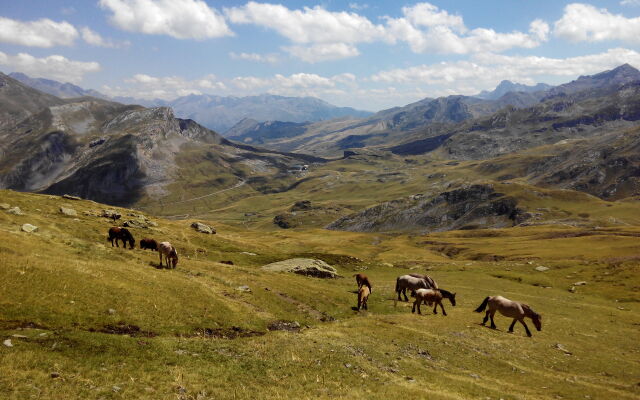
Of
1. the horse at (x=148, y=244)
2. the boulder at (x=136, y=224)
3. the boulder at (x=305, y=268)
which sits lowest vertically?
the boulder at (x=305, y=268)

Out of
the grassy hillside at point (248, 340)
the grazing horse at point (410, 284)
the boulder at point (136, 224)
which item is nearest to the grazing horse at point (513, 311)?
the grassy hillside at point (248, 340)

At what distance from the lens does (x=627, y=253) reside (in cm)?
9531

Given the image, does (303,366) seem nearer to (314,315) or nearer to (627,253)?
(314,315)

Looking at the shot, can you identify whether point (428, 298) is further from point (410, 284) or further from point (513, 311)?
point (513, 311)

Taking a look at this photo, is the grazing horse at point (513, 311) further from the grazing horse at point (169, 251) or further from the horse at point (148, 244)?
the horse at point (148, 244)

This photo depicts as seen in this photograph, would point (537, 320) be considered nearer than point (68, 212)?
Yes

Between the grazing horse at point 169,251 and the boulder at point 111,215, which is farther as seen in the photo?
the boulder at point 111,215

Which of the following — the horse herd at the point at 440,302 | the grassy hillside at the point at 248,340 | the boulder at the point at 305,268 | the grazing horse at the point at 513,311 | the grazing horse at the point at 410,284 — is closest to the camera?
the grassy hillside at the point at 248,340

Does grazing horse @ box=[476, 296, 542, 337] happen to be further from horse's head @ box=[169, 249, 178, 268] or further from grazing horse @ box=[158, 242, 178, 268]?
grazing horse @ box=[158, 242, 178, 268]

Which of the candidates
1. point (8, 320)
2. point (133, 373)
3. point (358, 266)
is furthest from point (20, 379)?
point (358, 266)

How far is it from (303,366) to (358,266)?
58653 mm

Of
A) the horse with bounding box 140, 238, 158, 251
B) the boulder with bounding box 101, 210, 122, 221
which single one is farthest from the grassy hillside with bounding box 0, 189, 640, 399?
the boulder with bounding box 101, 210, 122, 221

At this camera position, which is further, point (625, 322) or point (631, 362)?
point (625, 322)

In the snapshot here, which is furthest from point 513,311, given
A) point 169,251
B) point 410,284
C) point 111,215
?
point 111,215
